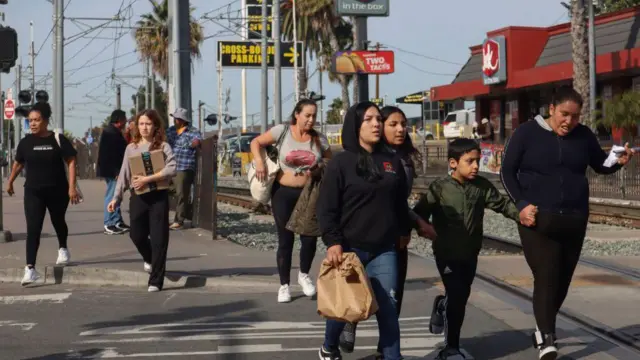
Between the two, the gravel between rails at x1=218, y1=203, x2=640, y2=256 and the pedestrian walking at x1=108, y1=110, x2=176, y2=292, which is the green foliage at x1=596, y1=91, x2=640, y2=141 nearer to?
the gravel between rails at x1=218, y1=203, x2=640, y2=256

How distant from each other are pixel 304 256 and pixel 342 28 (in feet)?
185

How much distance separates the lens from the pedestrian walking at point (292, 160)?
30.0ft

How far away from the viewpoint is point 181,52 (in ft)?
60.5

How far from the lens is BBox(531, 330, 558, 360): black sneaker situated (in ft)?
22.1

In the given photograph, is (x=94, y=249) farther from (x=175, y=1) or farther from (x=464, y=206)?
(x=464, y=206)

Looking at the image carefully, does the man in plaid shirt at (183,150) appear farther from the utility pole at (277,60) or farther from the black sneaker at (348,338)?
the utility pole at (277,60)

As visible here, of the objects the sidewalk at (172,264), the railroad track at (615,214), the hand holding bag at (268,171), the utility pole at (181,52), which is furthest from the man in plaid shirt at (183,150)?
the railroad track at (615,214)

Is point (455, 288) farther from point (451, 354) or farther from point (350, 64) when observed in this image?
point (350, 64)

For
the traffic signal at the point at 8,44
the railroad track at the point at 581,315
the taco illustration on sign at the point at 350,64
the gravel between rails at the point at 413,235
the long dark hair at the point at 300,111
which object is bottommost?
the gravel between rails at the point at 413,235

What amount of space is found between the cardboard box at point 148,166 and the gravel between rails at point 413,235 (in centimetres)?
481

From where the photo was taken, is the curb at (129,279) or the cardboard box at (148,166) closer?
the cardboard box at (148,166)

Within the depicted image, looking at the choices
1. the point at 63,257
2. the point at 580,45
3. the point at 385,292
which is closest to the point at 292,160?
the point at 385,292

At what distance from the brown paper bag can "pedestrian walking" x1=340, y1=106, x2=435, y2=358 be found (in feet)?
1.52

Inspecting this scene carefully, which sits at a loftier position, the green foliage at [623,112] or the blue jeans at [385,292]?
the green foliage at [623,112]
